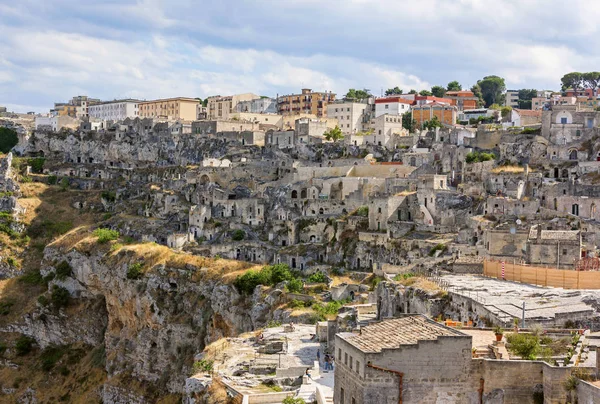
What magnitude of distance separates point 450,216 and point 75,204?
45.7m

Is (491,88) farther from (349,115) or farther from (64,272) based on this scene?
(64,272)

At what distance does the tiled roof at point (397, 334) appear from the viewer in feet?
62.1

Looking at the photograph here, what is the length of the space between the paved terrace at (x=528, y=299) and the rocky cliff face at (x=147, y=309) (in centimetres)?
1404

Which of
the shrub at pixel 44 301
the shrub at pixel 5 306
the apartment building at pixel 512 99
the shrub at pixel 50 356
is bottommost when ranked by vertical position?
the shrub at pixel 50 356

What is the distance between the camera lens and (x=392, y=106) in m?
91.1

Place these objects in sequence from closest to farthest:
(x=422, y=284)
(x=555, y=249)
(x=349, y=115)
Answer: (x=422, y=284), (x=555, y=249), (x=349, y=115)

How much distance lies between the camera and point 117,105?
119 meters

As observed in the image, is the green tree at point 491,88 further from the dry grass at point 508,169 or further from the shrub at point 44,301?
the shrub at point 44,301

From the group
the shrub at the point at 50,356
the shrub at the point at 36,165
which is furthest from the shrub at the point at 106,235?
the shrub at the point at 36,165

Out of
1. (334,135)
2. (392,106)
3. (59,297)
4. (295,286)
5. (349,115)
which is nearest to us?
(295,286)

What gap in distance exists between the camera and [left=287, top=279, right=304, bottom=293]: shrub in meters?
47.9

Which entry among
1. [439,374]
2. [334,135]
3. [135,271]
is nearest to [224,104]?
[334,135]

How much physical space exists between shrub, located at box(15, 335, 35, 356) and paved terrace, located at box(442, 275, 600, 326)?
4365 centimetres

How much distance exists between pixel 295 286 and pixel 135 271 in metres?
16.8
